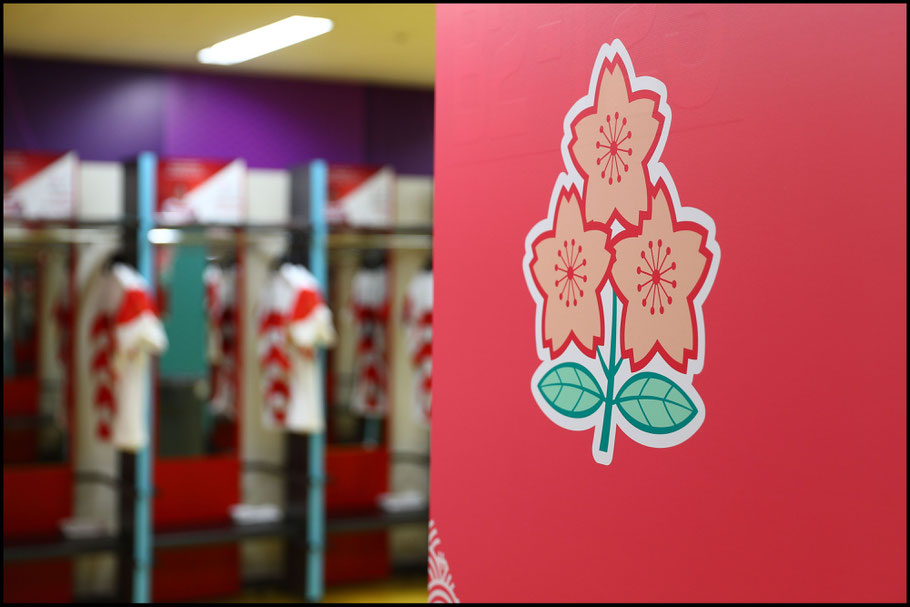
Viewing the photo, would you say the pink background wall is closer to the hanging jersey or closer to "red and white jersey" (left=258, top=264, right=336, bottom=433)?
the hanging jersey

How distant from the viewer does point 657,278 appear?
153cm

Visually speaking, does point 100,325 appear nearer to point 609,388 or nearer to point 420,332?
point 420,332

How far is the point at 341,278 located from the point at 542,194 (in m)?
4.83

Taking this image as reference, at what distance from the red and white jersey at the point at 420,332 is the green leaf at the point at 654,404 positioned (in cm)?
480

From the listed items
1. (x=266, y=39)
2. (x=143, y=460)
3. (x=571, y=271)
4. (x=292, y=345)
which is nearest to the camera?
(x=571, y=271)

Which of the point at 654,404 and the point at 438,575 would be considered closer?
the point at 654,404

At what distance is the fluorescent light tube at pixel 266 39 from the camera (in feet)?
16.5

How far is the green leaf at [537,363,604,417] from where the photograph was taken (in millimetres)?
1655

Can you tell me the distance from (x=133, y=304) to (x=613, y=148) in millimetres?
4178

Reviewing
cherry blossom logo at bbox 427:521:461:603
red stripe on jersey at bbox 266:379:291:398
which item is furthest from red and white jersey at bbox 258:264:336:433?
cherry blossom logo at bbox 427:521:461:603

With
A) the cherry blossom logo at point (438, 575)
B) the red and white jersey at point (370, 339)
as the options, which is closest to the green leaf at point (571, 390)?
the cherry blossom logo at point (438, 575)

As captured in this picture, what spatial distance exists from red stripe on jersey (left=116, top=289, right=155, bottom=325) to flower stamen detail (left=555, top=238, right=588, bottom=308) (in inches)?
158

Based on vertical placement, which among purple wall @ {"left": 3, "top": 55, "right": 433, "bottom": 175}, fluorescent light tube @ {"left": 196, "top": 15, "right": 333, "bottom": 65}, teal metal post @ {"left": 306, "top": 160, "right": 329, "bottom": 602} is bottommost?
teal metal post @ {"left": 306, "top": 160, "right": 329, "bottom": 602}

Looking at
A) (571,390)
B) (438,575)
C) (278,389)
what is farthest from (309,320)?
(571,390)
